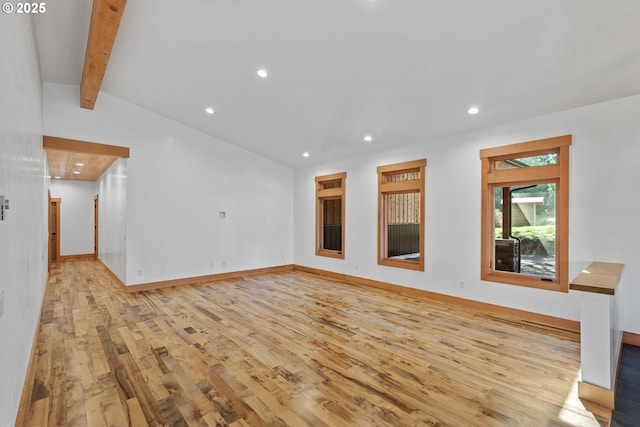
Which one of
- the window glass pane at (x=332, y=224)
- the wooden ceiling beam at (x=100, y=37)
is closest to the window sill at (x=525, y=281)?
the window glass pane at (x=332, y=224)

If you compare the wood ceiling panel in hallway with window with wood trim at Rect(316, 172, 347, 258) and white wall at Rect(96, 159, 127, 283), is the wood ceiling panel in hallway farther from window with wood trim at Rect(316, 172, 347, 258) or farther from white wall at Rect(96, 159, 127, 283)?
window with wood trim at Rect(316, 172, 347, 258)

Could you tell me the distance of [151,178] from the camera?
229 inches

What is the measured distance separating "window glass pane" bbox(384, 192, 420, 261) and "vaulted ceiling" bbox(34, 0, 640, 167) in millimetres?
2125

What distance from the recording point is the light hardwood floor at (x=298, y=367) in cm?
211

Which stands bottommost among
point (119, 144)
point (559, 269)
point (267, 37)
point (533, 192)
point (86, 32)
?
point (559, 269)

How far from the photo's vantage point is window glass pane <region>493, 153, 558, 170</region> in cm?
405

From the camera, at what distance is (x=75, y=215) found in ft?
32.3

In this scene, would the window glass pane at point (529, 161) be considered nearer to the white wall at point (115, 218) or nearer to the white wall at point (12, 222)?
the white wall at point (12, 222)

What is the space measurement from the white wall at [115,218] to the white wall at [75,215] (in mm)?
2174

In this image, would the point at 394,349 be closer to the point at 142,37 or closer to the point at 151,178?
the point at 142,37

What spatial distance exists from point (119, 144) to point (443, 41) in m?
5.61

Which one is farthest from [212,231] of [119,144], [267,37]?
[267,37]

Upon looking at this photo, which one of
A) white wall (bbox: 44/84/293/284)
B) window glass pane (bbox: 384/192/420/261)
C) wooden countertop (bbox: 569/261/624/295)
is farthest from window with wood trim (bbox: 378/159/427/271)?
white wall (bbox: 44/84/293/284)

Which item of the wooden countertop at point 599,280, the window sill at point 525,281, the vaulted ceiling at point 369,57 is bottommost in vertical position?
the window sill at point 525,281
